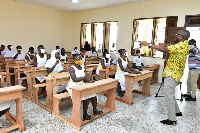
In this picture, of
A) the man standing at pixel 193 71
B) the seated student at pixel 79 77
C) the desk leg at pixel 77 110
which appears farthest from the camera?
the man standing at pixel 193 71

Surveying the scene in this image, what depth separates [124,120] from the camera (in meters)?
2.96

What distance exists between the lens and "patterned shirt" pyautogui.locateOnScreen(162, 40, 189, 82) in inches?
99.3

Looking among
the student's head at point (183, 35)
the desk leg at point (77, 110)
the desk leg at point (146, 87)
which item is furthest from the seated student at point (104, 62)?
the student's head at point (183, 35)

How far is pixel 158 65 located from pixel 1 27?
6.63 metres

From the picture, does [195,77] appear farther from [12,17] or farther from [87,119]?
[12,17]

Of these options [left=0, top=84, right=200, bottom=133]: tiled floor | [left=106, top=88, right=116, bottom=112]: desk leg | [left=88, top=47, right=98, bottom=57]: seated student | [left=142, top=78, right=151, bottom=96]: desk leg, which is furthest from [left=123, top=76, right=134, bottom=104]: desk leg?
[left=88, top=47, right=98, bottom=57]: seated student

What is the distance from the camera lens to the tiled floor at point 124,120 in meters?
2.62

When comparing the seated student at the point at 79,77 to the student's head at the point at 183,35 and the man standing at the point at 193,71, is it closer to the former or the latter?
the student's head at the point at 183,35

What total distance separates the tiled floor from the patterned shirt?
2.93 feet

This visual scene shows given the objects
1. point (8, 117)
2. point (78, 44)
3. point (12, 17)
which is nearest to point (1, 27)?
point (12, 17)

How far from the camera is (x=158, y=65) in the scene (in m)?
6.06

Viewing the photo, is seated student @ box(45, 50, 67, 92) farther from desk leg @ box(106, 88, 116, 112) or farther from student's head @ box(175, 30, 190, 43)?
student's head @ box(175, 30, 190, 43)

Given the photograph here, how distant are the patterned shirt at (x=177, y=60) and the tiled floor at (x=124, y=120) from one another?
2.93ft

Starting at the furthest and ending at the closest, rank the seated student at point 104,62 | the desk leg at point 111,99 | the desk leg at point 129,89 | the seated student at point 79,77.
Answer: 1. the seated student at point 104,62
2. the desk leg at point 129,89
3. the desk leg at point 111,99
4. the seated student at point 79,77
